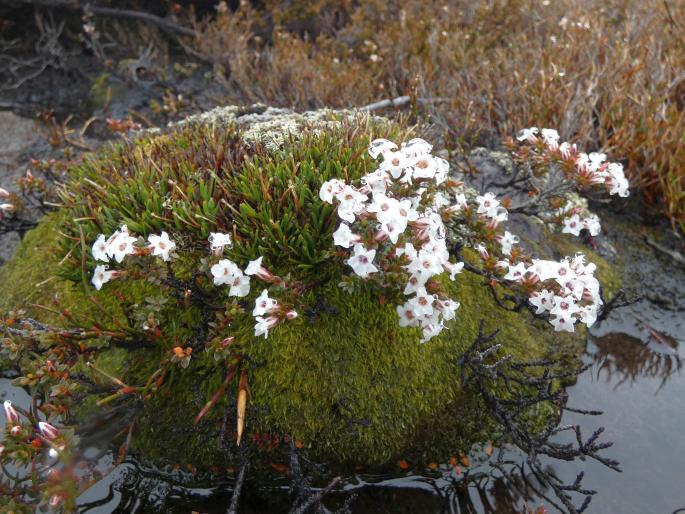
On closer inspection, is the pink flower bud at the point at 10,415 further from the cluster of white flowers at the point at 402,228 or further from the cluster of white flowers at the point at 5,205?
the cluster of white flowers at the point at 5,205

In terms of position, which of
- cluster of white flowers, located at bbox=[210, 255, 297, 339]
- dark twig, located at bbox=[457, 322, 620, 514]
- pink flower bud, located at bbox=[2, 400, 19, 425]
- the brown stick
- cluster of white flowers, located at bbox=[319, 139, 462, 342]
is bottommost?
the brown stick

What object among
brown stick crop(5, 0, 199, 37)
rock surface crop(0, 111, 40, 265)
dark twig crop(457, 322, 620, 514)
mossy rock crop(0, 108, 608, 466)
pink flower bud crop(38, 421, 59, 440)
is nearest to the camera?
pink flower bud crop(38, 421, 59, 440)

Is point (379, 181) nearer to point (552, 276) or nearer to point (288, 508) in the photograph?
point (552, 276)

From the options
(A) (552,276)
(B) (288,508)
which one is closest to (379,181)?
(A) (552,276)

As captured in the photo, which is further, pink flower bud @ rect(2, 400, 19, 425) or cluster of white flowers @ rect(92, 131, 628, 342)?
cluster of white flowers @ rect(92, 131, 628, 342)

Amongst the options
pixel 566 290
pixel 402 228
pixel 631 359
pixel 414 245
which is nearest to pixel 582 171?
pixel 566 290

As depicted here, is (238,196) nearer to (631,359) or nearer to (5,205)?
(5,205)

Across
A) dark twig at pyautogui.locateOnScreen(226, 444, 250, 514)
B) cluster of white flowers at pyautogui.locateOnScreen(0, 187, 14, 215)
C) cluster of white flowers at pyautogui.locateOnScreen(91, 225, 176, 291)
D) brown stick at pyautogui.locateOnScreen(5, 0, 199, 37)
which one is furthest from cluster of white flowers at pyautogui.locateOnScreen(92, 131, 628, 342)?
brown stick at pyautogui.locateOnScreen(5, 0, 199, 37)

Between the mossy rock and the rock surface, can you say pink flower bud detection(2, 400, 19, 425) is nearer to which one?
the mossy rock
